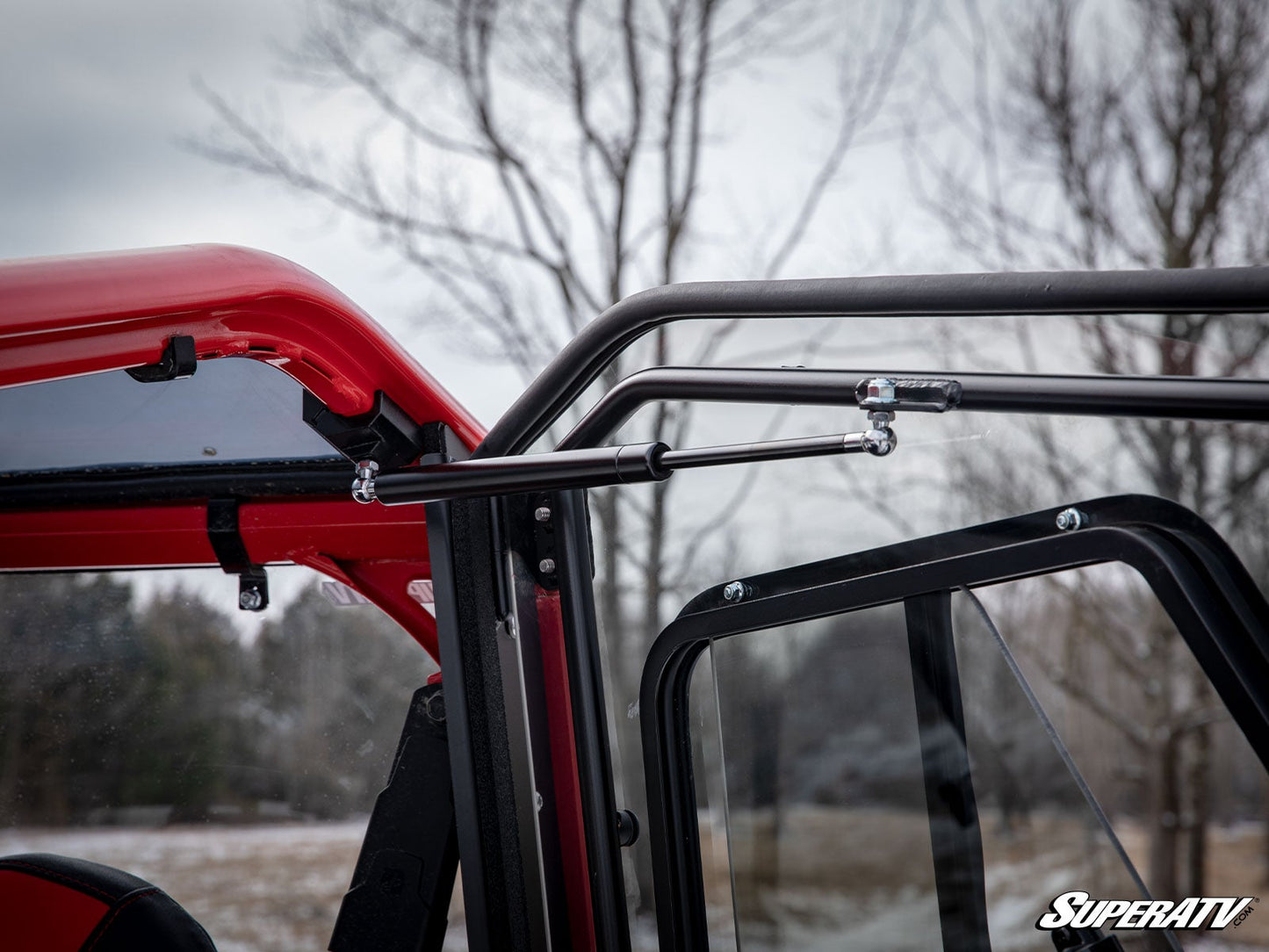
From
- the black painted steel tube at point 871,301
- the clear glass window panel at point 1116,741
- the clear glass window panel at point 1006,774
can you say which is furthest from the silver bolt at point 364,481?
the clear glass window panel at point 1116,741

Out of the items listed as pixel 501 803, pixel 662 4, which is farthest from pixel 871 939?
pixel 662 4

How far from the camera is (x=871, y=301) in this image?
4.06 ft

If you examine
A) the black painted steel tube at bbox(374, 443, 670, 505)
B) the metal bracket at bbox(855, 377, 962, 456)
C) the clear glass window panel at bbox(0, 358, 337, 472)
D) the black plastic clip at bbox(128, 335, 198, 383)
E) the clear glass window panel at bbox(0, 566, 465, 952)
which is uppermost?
the black plastic clip at bbox(128, 335, 198, 383)

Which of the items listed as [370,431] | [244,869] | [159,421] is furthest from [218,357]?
[244,869]

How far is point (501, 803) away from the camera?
164 centimetres

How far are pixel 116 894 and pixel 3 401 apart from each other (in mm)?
780

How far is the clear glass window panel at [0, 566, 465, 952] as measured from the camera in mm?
2236

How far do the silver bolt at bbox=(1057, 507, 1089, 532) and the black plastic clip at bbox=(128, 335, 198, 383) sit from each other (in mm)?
982

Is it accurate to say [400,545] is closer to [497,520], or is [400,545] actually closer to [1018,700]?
[497,520]

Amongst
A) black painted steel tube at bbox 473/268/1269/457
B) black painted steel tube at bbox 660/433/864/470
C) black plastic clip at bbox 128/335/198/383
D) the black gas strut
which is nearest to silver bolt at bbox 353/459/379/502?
the black gas strut

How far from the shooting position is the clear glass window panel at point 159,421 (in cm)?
161

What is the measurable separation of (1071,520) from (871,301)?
1.04 feet

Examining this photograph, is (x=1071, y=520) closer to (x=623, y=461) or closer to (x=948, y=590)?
(x=948, y=590)

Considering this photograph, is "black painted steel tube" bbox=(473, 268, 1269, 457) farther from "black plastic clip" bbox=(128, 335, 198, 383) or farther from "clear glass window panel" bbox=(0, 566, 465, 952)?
"clear glass window panel" bbox=(0, 566, 465, 952)
